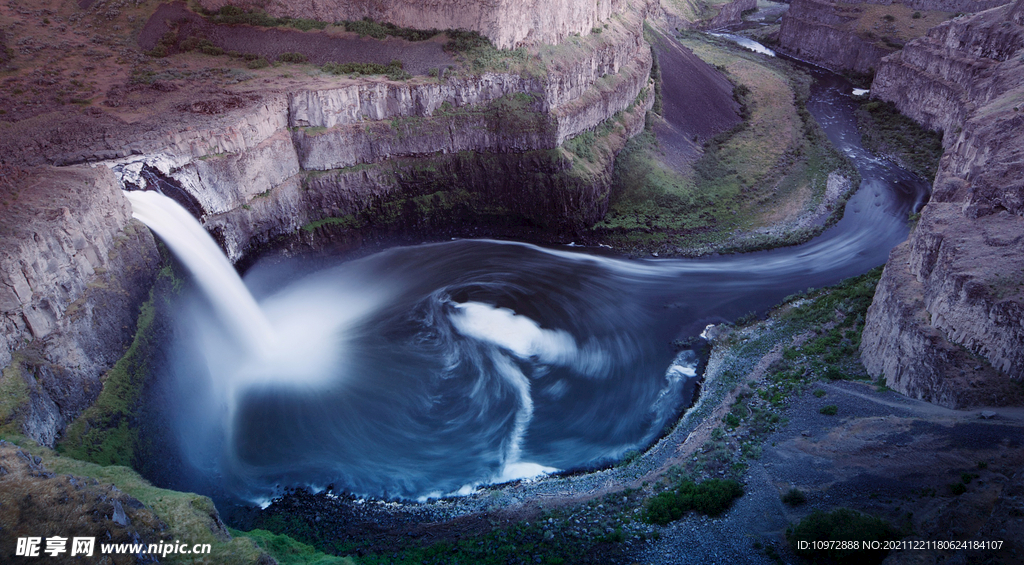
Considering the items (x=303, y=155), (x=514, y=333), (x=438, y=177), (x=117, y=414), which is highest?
(x=303, y=155)

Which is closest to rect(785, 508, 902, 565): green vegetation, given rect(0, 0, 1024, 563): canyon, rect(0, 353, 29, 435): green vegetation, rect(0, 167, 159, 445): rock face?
rect(0, 0, 1024, 563): canyon

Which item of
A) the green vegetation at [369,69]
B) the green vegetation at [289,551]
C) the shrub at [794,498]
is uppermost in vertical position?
the green vegetation at [369,69]

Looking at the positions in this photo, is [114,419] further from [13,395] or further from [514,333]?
[514,333]

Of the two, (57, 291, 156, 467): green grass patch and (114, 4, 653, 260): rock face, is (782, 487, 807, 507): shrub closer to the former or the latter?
(57, 291, 156, 467): green grass patch

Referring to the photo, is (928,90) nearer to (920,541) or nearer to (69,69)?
(920,541)

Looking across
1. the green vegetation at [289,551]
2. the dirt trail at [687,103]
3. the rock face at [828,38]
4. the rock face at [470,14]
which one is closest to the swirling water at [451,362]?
the green vegetation at [289,551]

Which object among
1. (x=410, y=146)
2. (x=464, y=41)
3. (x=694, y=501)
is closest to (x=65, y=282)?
(x=410, y=146)

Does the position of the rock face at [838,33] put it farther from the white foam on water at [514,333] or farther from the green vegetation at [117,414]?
the green vegetation at [117,414]
